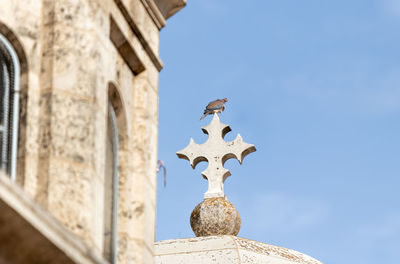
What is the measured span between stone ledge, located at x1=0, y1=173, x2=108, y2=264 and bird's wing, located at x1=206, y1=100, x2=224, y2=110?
10318 mm

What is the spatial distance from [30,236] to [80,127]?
2241mm

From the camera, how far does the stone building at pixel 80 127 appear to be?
490 inches

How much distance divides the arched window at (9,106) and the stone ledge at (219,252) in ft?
21.6

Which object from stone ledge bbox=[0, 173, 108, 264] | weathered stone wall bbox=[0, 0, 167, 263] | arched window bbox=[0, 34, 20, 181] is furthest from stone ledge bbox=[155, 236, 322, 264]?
stone ledge bbox=[0, 173, 108, 264]

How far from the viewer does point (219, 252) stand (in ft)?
63.2

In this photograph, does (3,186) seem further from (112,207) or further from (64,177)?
(112,207)

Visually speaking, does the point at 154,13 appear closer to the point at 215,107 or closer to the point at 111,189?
the point at 111,189

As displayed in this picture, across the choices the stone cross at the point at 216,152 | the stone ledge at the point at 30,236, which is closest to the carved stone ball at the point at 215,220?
the stone cross at the point at 216,152

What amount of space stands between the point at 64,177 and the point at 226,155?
8549mm

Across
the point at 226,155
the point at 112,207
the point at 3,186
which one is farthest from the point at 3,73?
the point at 226,155

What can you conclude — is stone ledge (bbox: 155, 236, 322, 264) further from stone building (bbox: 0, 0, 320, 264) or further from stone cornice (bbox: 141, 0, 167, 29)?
stone cornice (bbox: 141, 0, 167, 29)

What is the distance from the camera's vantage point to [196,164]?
21.3 meters

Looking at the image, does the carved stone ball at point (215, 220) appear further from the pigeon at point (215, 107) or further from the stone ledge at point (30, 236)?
the stone ledge at point (30, 236)

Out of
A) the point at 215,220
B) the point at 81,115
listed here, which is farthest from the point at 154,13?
the point at 215,220
